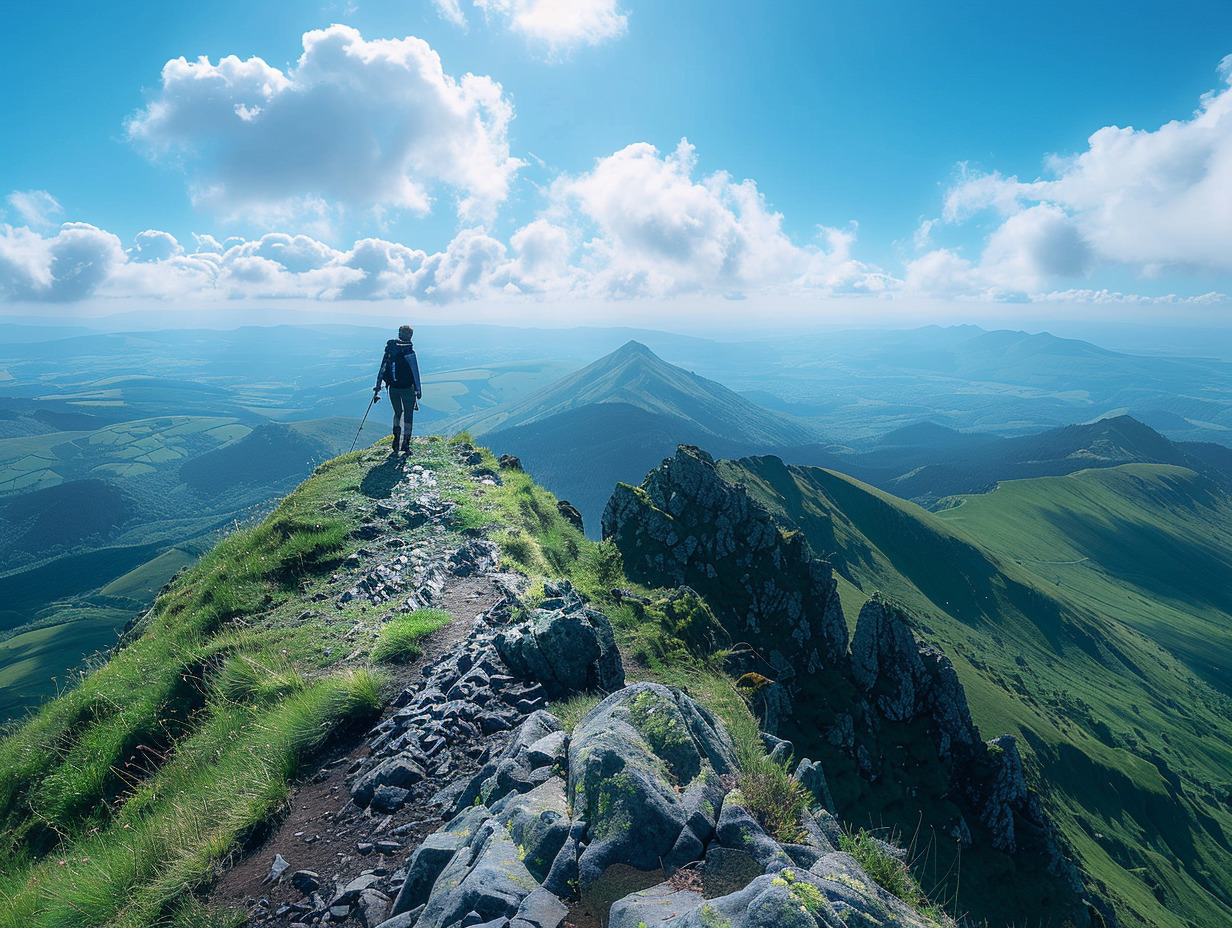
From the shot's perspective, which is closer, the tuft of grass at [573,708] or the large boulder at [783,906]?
the large boulder at [783,906]

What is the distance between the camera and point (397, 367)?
21.9 m

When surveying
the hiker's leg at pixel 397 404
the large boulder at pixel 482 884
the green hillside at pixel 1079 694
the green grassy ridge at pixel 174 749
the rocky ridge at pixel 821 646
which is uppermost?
the hiker's leg at pixel 397 404

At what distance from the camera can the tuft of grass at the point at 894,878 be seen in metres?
5.75

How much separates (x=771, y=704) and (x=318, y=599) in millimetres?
22958

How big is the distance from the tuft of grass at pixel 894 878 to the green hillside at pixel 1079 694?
99.6m

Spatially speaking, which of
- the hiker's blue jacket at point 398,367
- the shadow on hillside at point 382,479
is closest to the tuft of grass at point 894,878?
the shadow on hillside at point 382,479

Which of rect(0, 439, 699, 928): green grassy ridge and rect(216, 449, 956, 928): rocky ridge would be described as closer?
rect(216, 449, 956, 928): rocky ridge

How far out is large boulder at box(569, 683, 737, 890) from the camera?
5246 mm

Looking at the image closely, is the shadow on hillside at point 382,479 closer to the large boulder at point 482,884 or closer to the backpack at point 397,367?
the backpack at point 397,367

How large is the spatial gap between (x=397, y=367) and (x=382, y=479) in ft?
15.9

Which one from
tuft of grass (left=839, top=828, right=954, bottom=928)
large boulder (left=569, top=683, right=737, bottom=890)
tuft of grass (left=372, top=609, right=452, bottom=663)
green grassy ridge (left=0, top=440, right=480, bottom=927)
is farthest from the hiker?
tuft of grass (left=839, top=828, right=954, bottom=928)

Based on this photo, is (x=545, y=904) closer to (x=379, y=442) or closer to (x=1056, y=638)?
(x=379, y=442)

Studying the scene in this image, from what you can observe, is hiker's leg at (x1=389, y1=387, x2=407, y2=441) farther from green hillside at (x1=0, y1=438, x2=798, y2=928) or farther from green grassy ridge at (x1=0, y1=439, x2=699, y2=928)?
green grassy ridge at (x1=0, y1=439, x2=699, y2=928)

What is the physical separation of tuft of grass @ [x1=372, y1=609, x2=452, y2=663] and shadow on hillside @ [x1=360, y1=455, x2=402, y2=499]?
8292 millimetres
